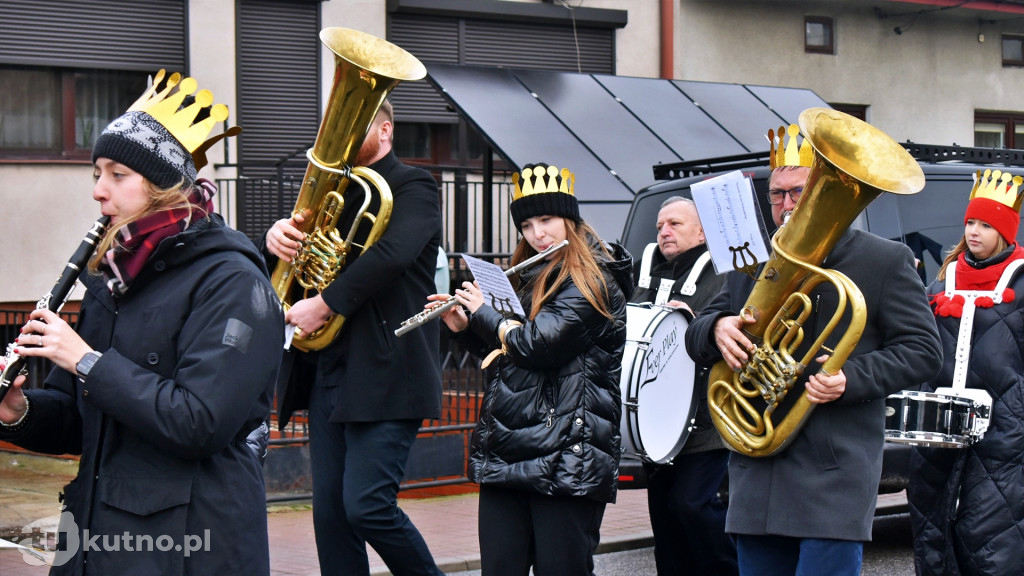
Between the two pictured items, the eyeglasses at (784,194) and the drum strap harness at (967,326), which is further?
the drum strap harness at (967,326)

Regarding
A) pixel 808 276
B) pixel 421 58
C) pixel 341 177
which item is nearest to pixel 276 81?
pixel 421 58

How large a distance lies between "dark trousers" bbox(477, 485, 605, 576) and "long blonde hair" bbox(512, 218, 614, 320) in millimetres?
657

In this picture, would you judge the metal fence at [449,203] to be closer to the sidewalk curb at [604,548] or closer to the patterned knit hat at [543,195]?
the sidewalk curb at [604,548]

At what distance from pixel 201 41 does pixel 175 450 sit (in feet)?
34.5

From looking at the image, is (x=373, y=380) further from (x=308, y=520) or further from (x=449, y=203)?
(x=449, y=203)

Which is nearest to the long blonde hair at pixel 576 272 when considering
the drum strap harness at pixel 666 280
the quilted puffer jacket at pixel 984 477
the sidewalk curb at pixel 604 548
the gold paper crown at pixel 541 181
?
the gold paper crown at pixel 541 181

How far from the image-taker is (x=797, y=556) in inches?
164

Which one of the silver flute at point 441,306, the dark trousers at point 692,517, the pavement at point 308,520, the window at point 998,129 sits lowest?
the pavement at point 308,520

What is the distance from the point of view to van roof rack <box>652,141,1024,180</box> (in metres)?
7.74

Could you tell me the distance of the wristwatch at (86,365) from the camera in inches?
114

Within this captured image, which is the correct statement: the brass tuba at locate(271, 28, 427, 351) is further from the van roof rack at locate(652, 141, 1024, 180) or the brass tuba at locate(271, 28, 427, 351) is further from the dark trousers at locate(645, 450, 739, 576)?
the van roof rack at locate(652, 141, 1024, 180)

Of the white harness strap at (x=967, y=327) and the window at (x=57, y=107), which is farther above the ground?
the window at (x=57, y=107)

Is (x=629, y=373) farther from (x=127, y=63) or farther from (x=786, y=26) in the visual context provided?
(x=786, y=26)

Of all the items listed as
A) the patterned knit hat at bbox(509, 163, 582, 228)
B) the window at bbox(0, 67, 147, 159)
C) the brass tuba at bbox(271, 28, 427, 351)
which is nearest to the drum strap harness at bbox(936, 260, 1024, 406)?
the patterned knit hat at bbox(509, 163, 582, 228)
